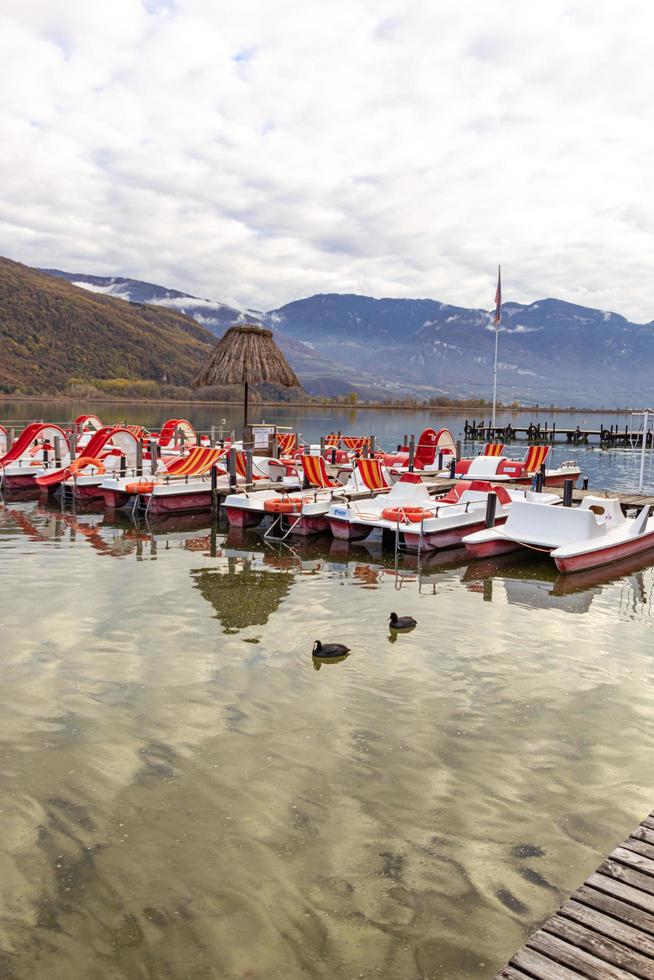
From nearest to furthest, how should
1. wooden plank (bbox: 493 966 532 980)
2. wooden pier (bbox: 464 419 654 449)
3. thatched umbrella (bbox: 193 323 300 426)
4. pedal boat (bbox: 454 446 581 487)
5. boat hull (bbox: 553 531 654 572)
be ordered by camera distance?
1. wooden plank (bbox: 493 966 532 980)
2. boat hull (bbox: 553 531 654 572)
3. pedal boat (bbox: 454 446 581 487)
4. thatched umbrella (bbox: 193 323 300 426)
5. wooden pier (bbox: 464 419 654 449)

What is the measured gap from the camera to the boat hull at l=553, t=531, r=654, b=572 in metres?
14.3

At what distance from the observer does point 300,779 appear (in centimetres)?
633

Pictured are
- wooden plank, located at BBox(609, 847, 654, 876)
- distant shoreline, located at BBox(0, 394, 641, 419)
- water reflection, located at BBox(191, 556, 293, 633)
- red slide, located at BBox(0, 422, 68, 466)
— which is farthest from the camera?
distant shoreline, located at BBox(0, 394, 641, 419)

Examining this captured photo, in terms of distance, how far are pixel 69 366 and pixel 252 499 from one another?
146 metres

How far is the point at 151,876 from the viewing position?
5008mm

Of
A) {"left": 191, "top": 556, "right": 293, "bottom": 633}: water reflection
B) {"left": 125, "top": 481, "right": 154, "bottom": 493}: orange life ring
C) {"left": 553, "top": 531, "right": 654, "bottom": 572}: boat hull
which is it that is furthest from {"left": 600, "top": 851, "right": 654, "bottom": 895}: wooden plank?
{"left": 125, "top": 481, "right": 154, "bottom": 493}: orange life ring

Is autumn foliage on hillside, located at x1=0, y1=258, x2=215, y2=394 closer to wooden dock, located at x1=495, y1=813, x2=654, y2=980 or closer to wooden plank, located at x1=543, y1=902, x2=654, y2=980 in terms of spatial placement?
wooden dock, located at x1=495, y1=813, x2=654, y2=980

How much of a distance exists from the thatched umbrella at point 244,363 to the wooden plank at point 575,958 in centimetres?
2742

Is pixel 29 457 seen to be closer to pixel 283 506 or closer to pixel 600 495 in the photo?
pixel 283 506

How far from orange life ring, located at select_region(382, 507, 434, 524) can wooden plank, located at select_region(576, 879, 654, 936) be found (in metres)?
12.6

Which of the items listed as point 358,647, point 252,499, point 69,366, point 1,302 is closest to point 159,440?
point 252,499

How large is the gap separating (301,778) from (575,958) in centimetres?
314

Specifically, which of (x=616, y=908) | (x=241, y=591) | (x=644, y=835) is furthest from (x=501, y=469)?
(x=616, y=908)

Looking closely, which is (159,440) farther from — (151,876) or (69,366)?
(69,366)
